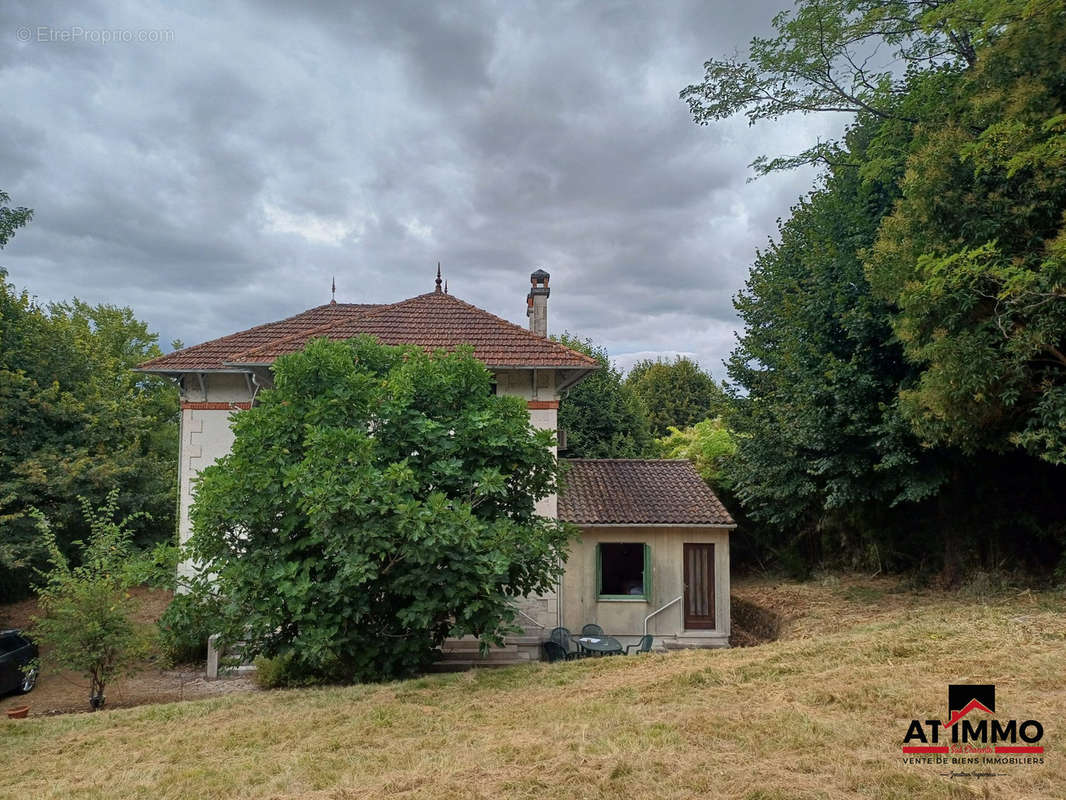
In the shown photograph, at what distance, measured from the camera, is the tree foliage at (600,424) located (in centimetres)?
2469

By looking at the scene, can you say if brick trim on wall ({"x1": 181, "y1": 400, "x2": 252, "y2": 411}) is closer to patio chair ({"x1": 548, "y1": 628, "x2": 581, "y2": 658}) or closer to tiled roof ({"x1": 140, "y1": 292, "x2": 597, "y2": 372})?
tiled roof ({"x1": 140, "y1": 292, "x2": 597, "y2": 372})

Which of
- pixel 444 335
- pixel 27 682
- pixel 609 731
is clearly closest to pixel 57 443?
pixel 27 682

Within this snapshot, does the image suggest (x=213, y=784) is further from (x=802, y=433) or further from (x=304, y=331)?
(x=802, y=433)

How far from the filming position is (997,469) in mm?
12664

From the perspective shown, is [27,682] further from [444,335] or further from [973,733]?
[973,733]

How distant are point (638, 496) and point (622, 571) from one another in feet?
5.08

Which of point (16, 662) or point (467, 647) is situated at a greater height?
point (467, 647)

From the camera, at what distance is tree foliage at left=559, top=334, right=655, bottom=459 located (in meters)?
24.7

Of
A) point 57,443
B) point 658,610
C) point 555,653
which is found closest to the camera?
point 555,653

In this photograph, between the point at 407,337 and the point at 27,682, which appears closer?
the point at 27,682

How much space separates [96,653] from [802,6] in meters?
16.4

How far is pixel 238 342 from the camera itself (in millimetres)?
14148

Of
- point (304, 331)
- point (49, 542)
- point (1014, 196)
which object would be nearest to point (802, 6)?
point (1014, 196)

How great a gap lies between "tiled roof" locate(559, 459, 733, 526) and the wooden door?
0.68 meters
